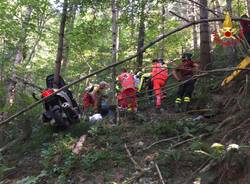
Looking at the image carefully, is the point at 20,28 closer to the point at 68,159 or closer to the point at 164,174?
the point at 68,159

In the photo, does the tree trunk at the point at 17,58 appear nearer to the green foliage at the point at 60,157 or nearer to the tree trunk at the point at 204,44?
the green foliage at the point at 60,157

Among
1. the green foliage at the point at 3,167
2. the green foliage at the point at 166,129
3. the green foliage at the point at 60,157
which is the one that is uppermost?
the green foliage at the point at 166,129

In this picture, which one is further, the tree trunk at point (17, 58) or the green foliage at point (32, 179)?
the tree trunk at point (17, 58)

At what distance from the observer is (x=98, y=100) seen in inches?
444

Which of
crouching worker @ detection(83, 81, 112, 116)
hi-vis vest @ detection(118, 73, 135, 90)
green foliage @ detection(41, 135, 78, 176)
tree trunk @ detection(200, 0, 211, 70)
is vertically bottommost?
green foliage @ detection(41, 135, 78, 176)

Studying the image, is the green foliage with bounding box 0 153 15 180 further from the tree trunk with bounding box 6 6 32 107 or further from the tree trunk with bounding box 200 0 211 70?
the tree trunk with bounding box 200 0 211 70

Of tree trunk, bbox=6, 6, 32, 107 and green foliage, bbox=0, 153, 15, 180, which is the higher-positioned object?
tree trunk, bbox=6, 6, 32, 107

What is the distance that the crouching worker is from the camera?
11266mm

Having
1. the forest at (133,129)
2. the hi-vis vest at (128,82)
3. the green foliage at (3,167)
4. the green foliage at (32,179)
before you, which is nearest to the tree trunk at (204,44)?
the forest at (133,129)

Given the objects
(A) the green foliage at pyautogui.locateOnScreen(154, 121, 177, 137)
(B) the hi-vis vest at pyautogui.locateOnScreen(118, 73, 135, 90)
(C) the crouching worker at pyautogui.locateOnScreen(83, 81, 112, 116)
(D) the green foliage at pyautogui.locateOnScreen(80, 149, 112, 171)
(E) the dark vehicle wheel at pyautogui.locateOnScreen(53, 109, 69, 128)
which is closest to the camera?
(D) the green foliage at pyautogui.locateOnScreen(80, 149, 112, 171)

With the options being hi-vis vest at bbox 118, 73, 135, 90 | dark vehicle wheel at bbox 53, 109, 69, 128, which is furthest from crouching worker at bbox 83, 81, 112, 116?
dark vehicle wheel at bbox 53, 109, 69, 128

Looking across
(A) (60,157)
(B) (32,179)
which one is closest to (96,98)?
(A) (60,157)

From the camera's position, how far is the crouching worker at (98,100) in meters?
11.3

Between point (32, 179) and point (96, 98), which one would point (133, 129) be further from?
point (32, 179)
